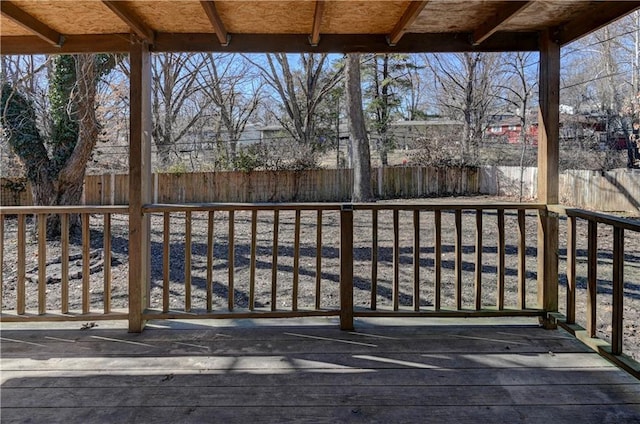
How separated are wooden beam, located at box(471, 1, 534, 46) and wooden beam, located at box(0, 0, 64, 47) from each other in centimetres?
290

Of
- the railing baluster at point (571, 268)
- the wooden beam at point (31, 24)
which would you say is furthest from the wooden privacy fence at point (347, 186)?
the wooden beam at point (31, 24)

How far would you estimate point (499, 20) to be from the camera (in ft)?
9.39

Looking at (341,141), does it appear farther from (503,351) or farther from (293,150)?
(503,351)

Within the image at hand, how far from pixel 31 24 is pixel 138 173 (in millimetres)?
1105

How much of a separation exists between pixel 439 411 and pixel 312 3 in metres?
2.35

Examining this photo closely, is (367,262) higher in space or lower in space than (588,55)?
lower

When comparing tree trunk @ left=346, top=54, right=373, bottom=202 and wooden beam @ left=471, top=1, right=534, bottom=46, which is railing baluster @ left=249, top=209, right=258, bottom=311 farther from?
tree trunk @ left=346, top=54, right=373, bottom=202

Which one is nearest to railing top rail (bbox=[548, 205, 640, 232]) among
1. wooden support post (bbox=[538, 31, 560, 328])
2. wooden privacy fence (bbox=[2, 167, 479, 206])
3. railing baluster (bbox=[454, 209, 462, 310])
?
wooden support post (bbox=[538, 31, 560, 328])

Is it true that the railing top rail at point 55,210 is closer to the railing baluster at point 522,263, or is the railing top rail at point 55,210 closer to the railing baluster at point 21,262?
the railing baluster at point 21,262

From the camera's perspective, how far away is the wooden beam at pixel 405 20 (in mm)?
2631

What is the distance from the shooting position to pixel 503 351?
2.85m

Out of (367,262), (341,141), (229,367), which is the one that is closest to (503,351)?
(229,367)

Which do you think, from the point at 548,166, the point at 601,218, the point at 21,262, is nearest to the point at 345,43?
the point at 548,166

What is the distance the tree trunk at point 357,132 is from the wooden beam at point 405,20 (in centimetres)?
791
